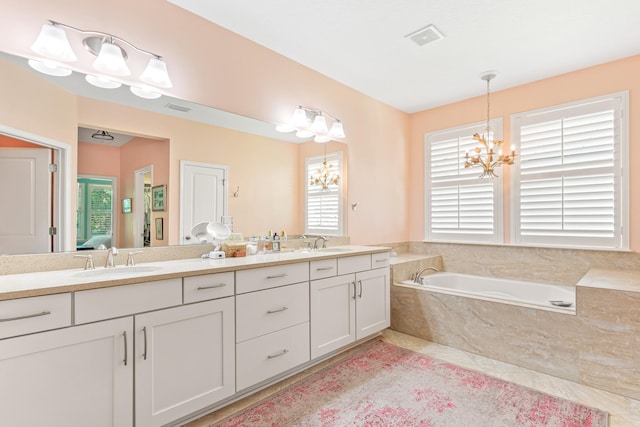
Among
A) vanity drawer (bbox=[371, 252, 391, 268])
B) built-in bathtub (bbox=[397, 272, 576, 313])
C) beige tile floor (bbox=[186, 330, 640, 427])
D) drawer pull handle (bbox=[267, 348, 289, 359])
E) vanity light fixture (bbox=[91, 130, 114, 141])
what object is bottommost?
beige tile floor (bbox=[186, 330, 640, 427])

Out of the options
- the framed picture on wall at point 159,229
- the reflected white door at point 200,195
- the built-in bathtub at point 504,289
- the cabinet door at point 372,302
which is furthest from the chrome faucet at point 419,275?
the framed picture on wall at point 159,229

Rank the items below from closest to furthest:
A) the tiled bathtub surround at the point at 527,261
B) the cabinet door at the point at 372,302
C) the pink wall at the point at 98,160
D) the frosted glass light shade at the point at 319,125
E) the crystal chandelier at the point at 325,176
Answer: the pink wall at the point at 98,160 → the cabinet door at the point at 372,302 → the tiled bathtub surround at the point at 527,261 → the frosted glass light shade at the point at 319,125 → the crystal chandelier at the point at 325,176

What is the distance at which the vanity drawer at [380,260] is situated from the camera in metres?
2.89

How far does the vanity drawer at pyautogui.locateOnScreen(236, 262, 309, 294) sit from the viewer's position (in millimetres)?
1898

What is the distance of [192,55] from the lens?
223 cm

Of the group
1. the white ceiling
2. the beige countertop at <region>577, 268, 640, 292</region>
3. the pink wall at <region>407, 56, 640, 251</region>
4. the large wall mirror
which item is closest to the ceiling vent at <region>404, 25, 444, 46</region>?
the white ceiling

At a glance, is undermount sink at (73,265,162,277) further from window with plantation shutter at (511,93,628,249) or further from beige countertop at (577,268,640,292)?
window with plantation shutter at (511,93,628,249)

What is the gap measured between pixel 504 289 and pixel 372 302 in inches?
64.7

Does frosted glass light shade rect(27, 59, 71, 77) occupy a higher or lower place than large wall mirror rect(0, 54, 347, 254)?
higher

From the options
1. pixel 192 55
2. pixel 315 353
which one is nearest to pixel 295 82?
pixel 192 55

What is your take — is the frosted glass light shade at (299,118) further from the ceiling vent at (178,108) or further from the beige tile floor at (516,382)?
the beige tile floor at (516,382)

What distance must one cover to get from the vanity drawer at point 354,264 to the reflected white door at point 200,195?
103 centimetres

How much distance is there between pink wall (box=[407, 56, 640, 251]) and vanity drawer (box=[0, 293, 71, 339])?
3.83 metres

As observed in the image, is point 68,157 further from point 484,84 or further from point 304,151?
point 484,84
